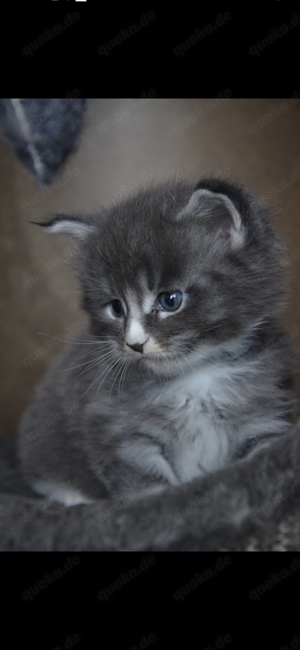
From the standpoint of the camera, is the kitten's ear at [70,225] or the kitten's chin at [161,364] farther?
the kitten's ear at [70,225]

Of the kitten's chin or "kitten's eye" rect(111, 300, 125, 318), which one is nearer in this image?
the kitten's chin

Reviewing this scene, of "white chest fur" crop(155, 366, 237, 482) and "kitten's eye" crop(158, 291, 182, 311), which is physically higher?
"kitten's eye" crop(158, 291, 182, 311)

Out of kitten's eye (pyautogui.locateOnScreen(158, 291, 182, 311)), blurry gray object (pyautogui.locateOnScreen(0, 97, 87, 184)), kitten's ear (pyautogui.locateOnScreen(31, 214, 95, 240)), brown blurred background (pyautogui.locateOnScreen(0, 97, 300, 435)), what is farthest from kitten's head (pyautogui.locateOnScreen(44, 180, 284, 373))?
blurry gray object (pyautogui.locateOnScreen(0, 97, 87, 184))

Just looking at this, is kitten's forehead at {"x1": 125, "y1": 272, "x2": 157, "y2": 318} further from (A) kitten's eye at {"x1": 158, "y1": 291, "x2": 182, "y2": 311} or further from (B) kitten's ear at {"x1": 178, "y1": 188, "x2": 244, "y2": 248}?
(B) kitten's ear at {"x1": 178, "y1": 188, "x2": 244, "y2": 248}

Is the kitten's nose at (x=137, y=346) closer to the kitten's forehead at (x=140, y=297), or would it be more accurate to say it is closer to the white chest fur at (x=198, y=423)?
the kitten's forehead at (x=140, y=297)

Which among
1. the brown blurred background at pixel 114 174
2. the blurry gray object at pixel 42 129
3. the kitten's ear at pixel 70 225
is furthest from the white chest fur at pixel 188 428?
the blurry gray object at pixel 42 129

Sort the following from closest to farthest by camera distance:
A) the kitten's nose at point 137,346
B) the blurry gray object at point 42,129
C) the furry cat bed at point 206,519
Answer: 1. the furry cat bed at point 206,519
2. the kitten's nose at point 137,346
3. the blurry gray object at point 42,129

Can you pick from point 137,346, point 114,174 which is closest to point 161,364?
point 137,346
